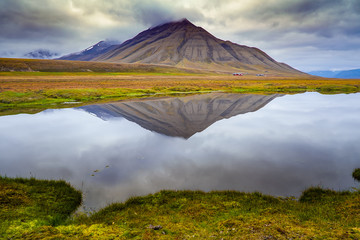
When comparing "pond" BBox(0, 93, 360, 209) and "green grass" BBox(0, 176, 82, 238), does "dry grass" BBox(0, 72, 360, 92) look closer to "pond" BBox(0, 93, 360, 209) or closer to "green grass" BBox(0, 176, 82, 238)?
"pond" BBox(0, 93, 360, 209)

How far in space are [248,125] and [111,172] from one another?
61.9ft

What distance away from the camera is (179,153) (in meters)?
17.6

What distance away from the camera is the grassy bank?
6.81 meters

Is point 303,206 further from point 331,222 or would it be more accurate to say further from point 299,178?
point 299,178

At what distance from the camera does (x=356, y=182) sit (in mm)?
12133

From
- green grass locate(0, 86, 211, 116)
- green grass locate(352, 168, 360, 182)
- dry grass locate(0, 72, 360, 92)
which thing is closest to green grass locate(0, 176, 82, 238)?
green grass locate(352, 168, 360, 182)

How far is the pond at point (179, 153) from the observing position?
481 inches

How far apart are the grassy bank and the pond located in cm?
108

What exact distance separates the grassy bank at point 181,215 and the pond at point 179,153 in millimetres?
1083

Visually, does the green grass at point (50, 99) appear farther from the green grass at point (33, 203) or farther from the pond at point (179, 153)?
the green grass at point (33, 203)

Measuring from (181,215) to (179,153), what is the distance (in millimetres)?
8859

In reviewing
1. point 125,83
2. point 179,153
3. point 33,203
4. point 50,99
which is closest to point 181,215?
point 33,203

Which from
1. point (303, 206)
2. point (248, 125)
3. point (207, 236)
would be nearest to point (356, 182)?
Result: point (303, 206)

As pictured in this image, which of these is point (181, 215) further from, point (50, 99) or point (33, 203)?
point (50, 99)
